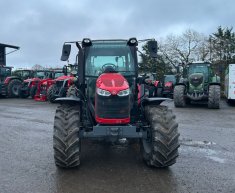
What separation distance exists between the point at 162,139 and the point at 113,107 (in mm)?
955

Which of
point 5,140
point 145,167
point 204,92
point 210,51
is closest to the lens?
point 145,167

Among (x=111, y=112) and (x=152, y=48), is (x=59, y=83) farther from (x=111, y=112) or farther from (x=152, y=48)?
(x=111, y=112)

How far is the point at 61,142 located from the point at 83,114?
39.6 inches

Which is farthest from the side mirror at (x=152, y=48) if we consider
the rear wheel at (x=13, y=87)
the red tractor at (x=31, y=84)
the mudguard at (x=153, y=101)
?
the rear wheel at (x=13, y=87)

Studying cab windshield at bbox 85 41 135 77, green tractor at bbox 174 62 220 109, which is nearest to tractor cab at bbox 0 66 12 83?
green tractor at bbox 174 62 220 109

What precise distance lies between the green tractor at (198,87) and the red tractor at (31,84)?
9261 millimetres

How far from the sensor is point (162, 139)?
580cm

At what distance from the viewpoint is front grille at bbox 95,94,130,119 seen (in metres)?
5.77

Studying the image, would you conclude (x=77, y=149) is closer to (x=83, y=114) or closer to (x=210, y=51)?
(x=83, y=114)

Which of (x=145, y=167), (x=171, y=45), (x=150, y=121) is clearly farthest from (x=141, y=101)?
(x=171, y=45)

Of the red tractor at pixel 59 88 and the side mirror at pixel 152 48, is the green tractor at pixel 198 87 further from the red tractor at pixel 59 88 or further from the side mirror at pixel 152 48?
the side mirror at pixel 152 48

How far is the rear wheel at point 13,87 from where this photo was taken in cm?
2476

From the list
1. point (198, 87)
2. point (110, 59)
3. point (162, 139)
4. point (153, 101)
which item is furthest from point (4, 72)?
point (162, 139)

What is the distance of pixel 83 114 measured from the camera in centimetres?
666
